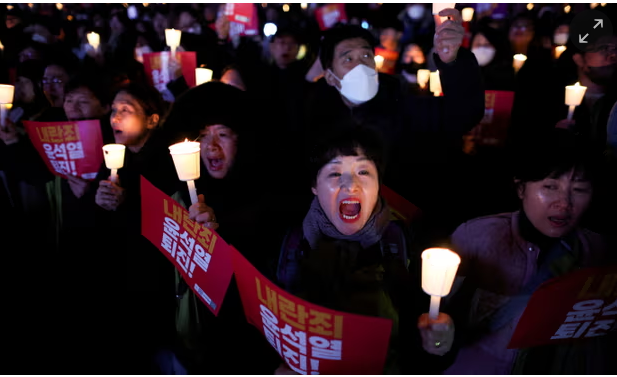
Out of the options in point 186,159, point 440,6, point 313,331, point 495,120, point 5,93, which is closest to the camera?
point 313,331

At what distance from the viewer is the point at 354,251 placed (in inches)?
87.8

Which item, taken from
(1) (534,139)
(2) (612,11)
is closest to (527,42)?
(2) (612,11)

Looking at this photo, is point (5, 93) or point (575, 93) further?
point (575, 93)

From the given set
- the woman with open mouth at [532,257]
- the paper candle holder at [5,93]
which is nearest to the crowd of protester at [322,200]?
the woman with open mouth at [532,257]

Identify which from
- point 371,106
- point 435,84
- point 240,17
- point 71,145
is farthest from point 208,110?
point 240,17

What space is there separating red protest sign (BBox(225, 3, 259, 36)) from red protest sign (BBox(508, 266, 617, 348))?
6615 mm

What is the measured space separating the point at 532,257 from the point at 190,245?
1.70 meters

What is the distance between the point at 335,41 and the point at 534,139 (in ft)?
5.57

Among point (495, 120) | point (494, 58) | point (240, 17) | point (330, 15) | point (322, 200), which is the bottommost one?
point (322, 200)

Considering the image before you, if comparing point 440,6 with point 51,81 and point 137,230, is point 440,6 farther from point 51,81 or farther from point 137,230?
point 51,81

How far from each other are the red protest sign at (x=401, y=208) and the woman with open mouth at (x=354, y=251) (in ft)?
0.75

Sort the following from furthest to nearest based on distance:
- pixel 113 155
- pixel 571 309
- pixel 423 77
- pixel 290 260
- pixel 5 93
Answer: pixel 423 77
pixel 5 93
pixel 113 155
pixel 290 260
pixel 571 309

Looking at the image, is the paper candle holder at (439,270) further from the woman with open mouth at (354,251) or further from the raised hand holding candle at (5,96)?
the raised hand holding candle at (5,96)

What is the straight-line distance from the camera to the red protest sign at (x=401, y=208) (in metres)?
2.53
